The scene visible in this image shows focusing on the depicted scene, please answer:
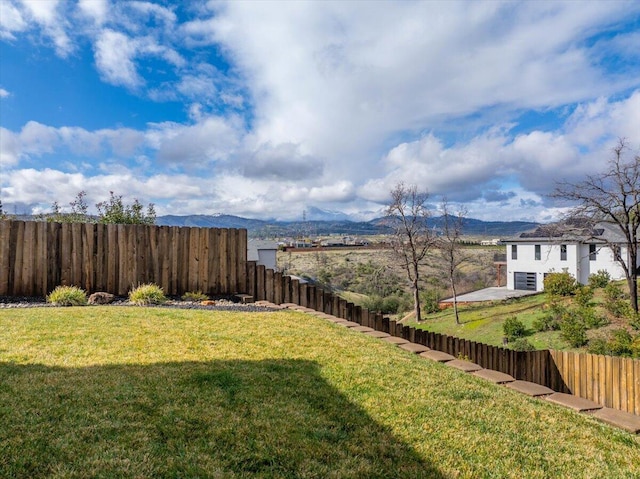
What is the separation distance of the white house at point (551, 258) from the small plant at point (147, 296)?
26.7m

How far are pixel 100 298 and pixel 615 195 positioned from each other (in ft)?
65.9

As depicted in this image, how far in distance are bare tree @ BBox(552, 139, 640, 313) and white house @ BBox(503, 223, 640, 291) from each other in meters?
9.14

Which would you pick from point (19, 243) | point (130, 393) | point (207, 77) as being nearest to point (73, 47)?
point (207, 77)

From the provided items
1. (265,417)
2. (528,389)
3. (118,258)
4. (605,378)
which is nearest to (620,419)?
(528,389)

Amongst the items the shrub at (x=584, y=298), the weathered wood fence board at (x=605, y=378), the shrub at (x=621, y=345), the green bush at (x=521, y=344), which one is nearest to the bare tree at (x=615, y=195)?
the shrub at (x=584, y=298)

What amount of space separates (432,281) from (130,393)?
117 ft

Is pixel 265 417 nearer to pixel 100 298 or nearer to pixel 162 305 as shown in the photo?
pixel 162 305

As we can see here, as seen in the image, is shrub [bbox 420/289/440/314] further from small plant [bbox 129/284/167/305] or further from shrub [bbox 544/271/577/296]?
small plant [bbox 129/284/167/305]

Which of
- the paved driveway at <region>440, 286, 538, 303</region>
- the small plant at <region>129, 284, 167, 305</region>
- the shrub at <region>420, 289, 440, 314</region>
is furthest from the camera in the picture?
the paved driveway at <region>440, 286, 538, 303</region>

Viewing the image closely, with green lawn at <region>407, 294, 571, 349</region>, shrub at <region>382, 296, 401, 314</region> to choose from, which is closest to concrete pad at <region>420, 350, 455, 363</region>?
green lawn at <region>407, 294, 571, 349</region>

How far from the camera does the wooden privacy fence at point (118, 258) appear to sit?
25.6 feet

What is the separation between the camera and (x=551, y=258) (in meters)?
30.1

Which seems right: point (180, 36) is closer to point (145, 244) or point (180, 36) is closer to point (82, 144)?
point (145, 244)

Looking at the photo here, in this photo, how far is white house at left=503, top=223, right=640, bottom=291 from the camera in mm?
27592
